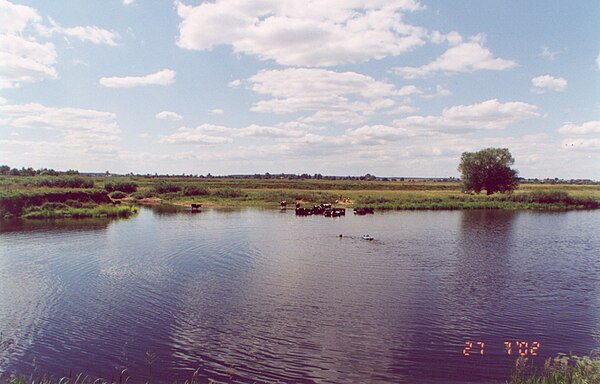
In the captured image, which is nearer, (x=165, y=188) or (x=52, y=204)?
(x=52, y=204)

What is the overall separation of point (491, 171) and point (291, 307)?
100 metres

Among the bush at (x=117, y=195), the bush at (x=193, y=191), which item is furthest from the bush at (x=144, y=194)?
the bush at (x=193, y=191)

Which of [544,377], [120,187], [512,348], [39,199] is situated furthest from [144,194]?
[544,377]

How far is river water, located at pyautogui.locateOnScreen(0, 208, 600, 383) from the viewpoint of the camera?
19109 mm

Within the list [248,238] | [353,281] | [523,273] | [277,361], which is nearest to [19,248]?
[248,238]

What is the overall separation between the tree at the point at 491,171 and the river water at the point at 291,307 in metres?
65.5

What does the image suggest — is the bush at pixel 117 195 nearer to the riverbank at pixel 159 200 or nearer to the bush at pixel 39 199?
the riverbank at pixel 159 200

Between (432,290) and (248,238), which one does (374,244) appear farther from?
(432,290)

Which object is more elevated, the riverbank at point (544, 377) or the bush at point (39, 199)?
the bush at point (39, 199)

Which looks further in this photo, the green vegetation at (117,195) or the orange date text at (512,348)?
the green vegetation at (117,195)

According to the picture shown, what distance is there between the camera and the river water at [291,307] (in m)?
19.1

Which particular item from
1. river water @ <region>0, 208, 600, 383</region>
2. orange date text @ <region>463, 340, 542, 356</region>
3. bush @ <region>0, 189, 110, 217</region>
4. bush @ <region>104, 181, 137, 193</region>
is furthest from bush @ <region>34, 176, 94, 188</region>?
orange date text @ <region>463, 340, 542, 356</region>

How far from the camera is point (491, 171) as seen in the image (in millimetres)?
113375

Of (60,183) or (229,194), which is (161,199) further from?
(60,183)
